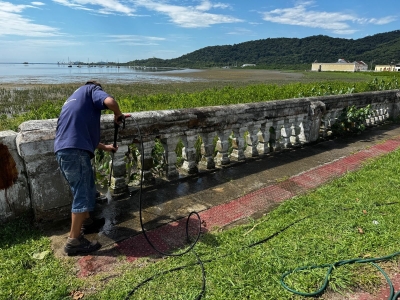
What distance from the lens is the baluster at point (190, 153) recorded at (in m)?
4.82

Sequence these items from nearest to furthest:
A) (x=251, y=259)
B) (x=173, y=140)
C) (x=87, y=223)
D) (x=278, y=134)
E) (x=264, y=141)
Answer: (x=251, y=259) → (x=87, y=223) → (x=173, y=140) → (x=264, y=141) → (x=278, y=134)

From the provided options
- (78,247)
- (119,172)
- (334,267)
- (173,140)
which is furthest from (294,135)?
(78,247)

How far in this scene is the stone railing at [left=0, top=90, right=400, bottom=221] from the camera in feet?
11.1

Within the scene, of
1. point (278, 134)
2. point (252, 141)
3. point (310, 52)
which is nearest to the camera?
point (252, 141)

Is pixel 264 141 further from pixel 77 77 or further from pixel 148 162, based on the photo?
pixel 77 77

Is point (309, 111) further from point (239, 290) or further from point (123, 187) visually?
point (239, 290)

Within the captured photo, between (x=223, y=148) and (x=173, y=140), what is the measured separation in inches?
44.5

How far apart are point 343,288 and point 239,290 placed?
87 centimetres

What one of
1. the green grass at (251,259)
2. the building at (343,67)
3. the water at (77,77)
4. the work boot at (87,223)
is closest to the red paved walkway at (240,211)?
the green grass at (251,259)

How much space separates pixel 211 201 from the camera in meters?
4.15

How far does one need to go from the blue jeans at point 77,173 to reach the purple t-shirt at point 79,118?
74mm

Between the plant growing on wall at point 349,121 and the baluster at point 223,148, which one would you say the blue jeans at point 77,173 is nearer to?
the baluster at point 223,148

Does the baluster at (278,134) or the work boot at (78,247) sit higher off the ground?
the baluster at (278,134)

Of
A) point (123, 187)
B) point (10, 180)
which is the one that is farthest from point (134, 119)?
point (10, 180)
